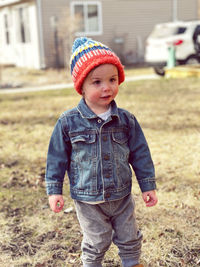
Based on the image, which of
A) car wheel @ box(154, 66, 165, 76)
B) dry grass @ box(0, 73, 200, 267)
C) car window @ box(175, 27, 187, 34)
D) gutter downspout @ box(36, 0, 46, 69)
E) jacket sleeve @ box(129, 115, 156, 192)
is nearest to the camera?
jacket sleeve @ box(129, 115, 156, 192)

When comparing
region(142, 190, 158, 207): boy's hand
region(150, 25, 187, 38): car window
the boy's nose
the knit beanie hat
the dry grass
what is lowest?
the dry grass

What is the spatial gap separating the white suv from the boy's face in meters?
10.7

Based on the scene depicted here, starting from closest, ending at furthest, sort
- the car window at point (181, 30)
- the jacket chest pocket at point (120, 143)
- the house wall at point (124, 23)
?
the jacket chest pocket at point (120, 143)
the car window at point (181, 30)
the house wall at point (124, 23)

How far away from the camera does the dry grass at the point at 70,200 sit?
2.82 metres

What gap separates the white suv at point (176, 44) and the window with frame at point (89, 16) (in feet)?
19.4

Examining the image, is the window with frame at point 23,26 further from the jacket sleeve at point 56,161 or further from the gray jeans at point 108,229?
the gray jeans at point 108,229

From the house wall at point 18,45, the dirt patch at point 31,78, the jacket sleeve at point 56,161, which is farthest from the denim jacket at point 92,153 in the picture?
the house wall at point 18,45

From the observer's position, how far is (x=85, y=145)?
2252 mm

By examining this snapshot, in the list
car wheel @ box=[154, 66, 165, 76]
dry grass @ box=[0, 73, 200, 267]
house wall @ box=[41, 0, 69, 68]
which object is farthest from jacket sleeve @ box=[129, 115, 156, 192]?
house wall @ box=[41, 0, 69, 68]

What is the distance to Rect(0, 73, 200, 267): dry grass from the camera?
2824 millimetres

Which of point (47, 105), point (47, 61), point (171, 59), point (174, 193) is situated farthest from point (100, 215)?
point (47, 61)

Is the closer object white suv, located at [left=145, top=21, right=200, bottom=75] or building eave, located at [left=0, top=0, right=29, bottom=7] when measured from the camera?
white suv, located at [left=145, top=21, right=200, bottom=75]

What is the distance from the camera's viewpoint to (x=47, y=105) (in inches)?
332

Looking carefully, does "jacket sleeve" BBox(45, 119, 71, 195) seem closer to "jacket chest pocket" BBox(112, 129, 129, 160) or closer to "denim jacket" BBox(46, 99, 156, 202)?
"denim jacket" BBox(46, 99, 156, 202)
